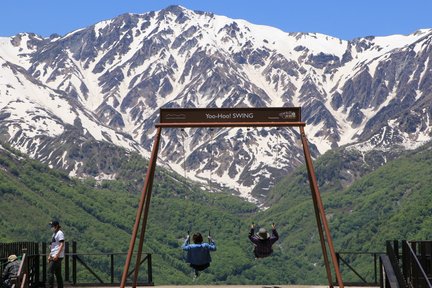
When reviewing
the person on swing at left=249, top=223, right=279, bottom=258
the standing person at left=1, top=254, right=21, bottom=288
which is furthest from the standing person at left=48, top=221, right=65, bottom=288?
the person on swing at left=249, top=223, right=279, bottom=258

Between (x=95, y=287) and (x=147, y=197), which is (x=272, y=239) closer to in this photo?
(x=147, y=197)

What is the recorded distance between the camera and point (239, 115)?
29297mm

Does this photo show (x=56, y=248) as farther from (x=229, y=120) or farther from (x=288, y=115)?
(x=288, y=115)

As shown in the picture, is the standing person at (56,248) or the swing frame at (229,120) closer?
the swing frame at (229,120)

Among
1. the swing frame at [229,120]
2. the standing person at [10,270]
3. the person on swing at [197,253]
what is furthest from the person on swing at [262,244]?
the standing person at [10,270]

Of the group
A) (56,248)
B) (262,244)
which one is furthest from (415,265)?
(262,244)

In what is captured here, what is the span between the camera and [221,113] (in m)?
29.4

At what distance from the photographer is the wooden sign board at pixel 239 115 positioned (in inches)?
1152

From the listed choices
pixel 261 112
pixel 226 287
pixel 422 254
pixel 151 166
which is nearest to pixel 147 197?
pixel 151 166

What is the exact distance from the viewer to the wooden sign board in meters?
29.2

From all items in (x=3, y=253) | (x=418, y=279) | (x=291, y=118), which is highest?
(x=291, y=118)

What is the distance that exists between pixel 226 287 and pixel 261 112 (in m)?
8.45

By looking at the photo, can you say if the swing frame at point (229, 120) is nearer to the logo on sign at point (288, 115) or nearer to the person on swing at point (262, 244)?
the logo on sign at point (288, 115)

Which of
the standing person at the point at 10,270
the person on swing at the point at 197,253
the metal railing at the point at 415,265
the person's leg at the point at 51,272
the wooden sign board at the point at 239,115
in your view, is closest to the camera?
the metal railing at the point at 415,265
